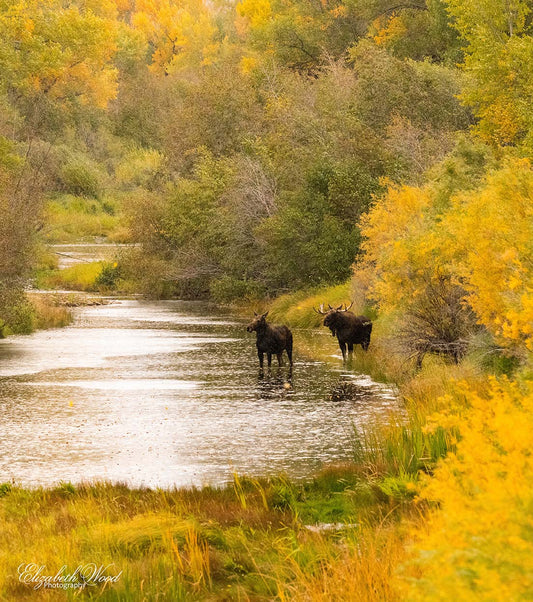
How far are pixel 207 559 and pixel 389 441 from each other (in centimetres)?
457

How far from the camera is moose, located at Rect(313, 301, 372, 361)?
25.7 m

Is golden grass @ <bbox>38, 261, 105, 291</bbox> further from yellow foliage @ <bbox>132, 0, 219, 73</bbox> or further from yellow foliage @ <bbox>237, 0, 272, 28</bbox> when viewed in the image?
yellow foliage @ <bbox>132, 0, 219, 73</bbox>

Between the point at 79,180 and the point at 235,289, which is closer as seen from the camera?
the point at 235,289

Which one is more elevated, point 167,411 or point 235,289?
point 235,289

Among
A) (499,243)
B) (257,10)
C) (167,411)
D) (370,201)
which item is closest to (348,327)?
(167,411)

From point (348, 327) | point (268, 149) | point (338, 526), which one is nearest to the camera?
point (338, 526)

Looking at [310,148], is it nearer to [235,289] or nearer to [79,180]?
[235,289]

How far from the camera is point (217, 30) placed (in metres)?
108

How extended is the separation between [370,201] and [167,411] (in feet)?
65.1

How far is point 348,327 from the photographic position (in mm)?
25969

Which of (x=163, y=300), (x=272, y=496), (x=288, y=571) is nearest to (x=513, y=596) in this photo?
(x=288, y=571)

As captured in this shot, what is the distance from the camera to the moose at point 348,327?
25672 millimetres

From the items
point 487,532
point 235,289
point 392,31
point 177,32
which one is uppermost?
point 177,32

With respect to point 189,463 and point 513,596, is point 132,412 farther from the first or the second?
point 513,596
